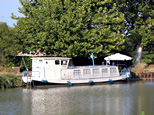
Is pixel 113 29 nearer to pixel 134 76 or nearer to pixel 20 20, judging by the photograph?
pixel 134 76

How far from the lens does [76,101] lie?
1069 inches

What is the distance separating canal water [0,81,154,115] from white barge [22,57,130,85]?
1.76 meters

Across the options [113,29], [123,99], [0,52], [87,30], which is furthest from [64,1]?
[123,99]

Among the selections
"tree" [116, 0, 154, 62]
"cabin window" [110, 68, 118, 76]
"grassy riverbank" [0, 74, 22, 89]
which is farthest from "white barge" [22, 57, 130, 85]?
"tree" [116, 0, 154, 62]

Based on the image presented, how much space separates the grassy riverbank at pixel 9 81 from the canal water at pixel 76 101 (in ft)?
3.79

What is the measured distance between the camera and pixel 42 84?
118 feet

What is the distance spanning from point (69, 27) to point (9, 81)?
11525 millimetres

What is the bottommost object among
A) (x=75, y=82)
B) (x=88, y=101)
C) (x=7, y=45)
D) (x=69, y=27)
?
(x=88, y=101)

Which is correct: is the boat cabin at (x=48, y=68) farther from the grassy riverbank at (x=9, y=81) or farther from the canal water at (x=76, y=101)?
the canal water at (x=76, y=101)

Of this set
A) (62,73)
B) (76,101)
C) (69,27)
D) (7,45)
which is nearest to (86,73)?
(62,73)

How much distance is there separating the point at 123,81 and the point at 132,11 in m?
14.3

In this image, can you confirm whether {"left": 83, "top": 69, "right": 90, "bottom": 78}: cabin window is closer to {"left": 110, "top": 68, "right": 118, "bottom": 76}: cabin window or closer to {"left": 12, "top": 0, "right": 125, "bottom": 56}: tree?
{"left": 110, "top": 68, "right": 118, "bottom": 76}: cabin window

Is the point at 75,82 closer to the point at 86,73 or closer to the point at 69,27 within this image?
the point at 86,73

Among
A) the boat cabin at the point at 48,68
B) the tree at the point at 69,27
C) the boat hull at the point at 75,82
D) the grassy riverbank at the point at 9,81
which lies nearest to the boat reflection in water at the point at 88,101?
the boat hull at the point at 75,82
